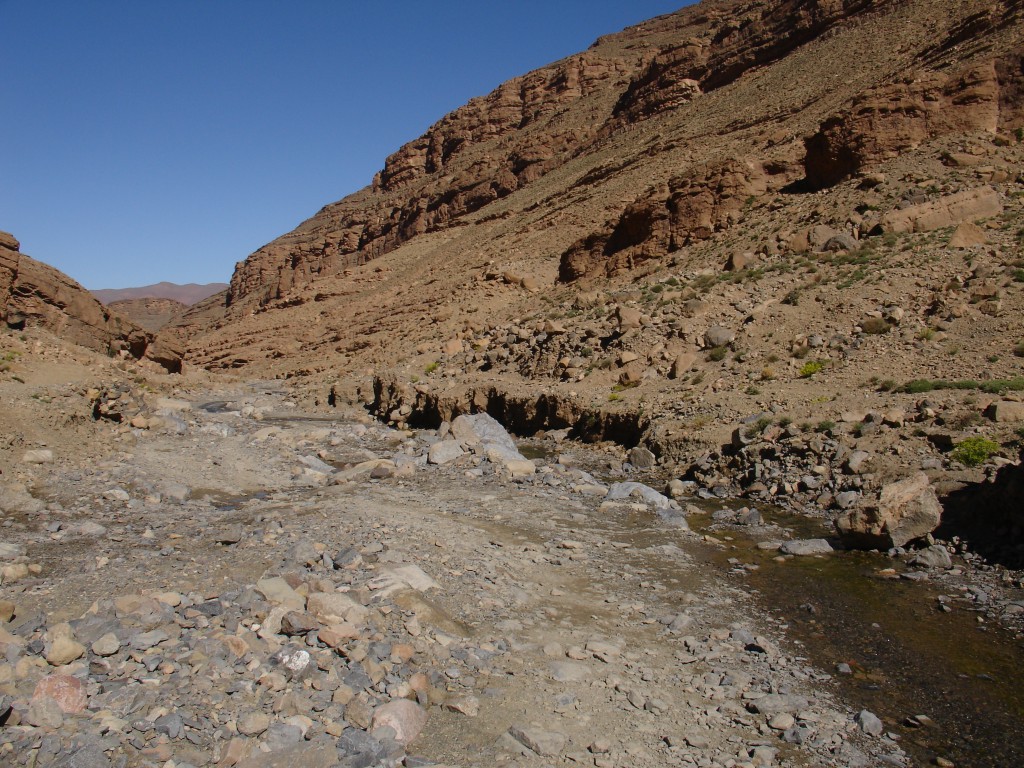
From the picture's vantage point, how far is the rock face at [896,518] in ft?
25.8

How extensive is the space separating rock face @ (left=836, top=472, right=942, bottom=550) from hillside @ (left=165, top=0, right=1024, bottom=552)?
89 centimetres

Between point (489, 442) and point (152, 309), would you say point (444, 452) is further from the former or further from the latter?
point (152, 309)

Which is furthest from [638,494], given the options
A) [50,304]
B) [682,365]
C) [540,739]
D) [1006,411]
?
[50,304]

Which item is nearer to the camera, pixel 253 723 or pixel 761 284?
pixel 253 723

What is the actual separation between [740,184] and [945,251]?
1014 cm

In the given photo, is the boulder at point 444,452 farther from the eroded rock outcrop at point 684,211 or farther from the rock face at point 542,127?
the rock face at point 542,127

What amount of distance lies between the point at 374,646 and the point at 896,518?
20.6 ft

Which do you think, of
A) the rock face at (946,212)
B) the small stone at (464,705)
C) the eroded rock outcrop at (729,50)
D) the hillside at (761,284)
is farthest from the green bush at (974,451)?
the eroded rock outcrop at (729,50)

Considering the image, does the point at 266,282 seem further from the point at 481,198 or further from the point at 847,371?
the point at 847,371

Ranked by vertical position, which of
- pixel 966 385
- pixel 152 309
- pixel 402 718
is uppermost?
pixel 152 309

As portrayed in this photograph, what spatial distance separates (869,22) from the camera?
3756 cm

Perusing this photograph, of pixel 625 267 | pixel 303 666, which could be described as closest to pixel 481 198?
pixel 625 267

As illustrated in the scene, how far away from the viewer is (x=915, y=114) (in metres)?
21.4

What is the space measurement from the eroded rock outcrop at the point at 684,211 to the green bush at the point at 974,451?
52.3 ft
